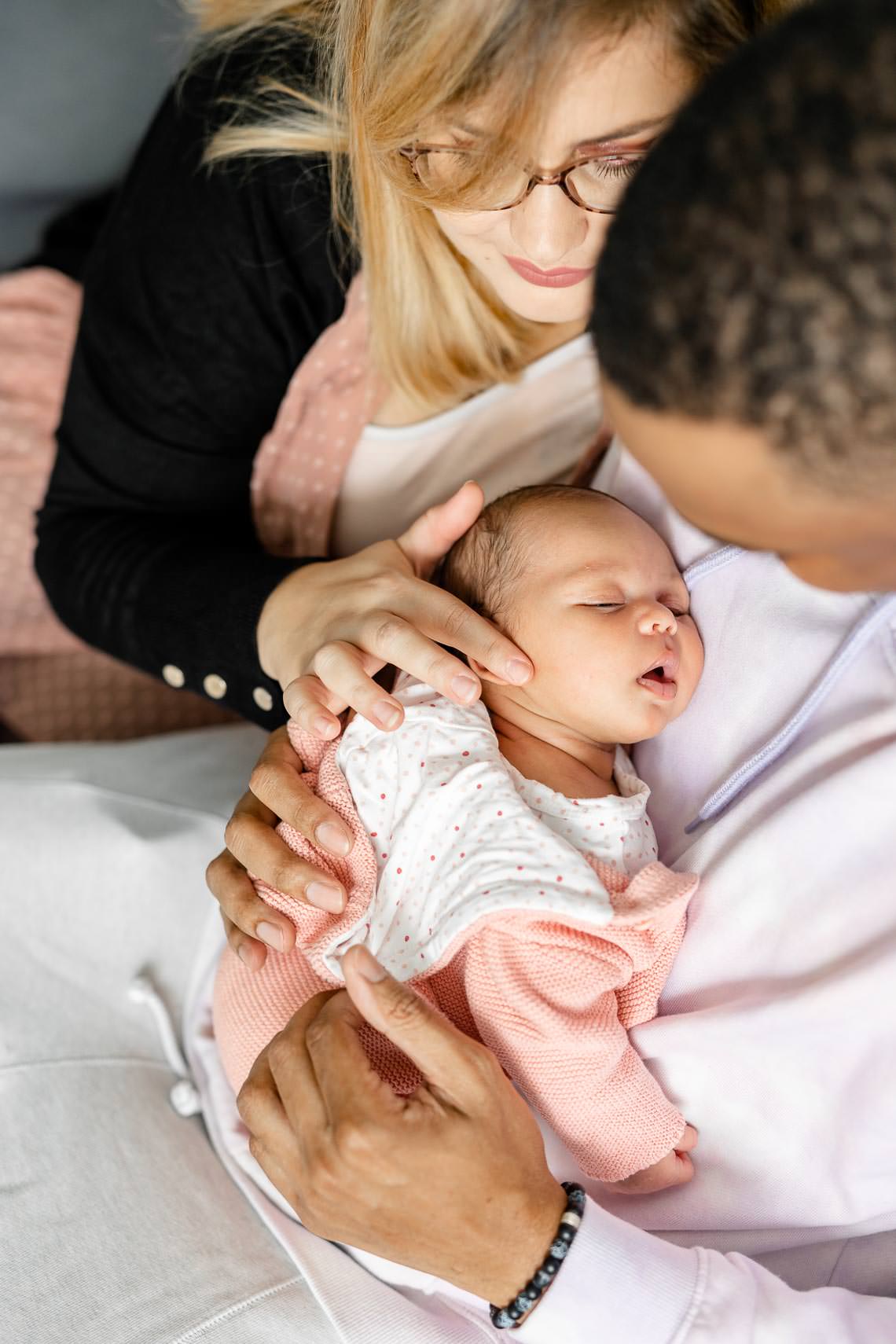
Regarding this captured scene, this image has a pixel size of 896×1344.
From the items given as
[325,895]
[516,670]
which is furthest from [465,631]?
[325,895]

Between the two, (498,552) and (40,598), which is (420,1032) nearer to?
(498,552)

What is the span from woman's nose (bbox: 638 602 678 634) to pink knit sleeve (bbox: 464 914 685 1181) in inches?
11.3

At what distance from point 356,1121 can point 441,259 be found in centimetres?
94

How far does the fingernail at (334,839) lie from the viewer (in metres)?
1.01

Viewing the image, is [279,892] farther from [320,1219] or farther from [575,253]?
[575,253]

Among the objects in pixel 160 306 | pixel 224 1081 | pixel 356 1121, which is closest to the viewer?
pixel 356 1121

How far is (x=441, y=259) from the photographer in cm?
127

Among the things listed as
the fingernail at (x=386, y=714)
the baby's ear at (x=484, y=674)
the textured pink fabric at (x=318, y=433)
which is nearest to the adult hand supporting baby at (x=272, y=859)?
the fingernail at (x=386, y=714)

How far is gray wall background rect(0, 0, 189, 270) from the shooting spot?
66.3 inches

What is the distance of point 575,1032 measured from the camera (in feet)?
3.06

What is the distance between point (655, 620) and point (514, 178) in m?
0.42

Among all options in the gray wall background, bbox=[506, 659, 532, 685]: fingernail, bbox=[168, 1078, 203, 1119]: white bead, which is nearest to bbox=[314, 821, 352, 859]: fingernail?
bbox=[506, 659, 532, 685]: fingernail

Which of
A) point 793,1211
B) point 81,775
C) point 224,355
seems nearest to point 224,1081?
point 81,775

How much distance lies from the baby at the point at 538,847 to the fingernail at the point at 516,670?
49 millimetres
